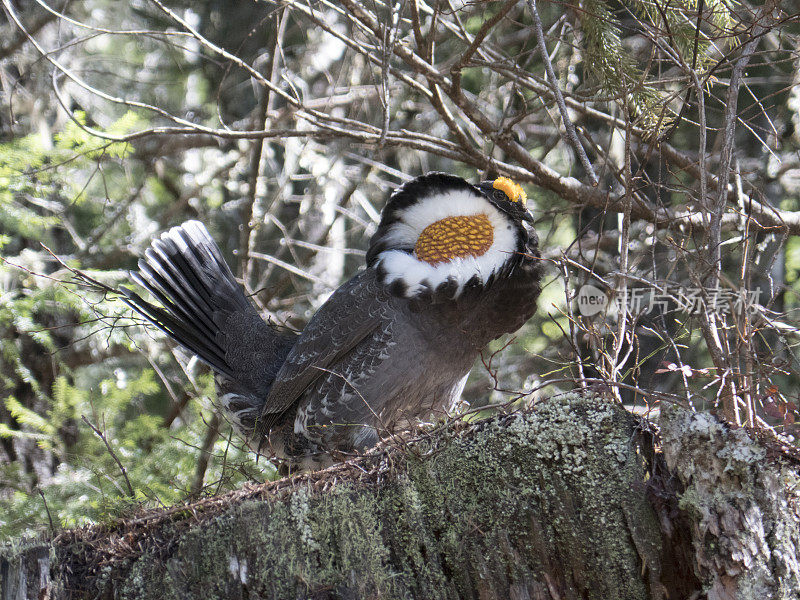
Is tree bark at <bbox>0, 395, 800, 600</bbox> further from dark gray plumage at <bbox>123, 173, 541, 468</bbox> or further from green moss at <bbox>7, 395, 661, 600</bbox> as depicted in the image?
dark gray plumage at <bbox>123, 173, 541, 468</bbox>

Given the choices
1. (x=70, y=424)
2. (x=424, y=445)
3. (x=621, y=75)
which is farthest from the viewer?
(x=70, y=424)

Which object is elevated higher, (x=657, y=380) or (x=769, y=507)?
(x=657, y=380)

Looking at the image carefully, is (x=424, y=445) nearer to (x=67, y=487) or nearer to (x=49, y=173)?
(x=67, y=487)

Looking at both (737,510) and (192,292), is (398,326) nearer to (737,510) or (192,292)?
(192,292)

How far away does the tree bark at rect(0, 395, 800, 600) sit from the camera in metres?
2.01

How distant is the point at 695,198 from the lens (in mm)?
3018

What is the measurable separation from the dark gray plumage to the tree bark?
1.11 m

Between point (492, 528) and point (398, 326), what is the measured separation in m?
1.73

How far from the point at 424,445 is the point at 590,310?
4.91 feet

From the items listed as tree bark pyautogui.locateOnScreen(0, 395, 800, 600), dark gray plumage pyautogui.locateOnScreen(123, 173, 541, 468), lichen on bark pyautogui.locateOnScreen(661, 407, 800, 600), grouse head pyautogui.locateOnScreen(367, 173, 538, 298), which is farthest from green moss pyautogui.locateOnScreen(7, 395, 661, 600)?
grouse head pyautogui.locateOnScreen(367, 173, 538, 298)

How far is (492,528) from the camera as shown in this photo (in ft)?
7.44

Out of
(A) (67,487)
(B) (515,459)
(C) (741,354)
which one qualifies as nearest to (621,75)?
(C) (741,354)

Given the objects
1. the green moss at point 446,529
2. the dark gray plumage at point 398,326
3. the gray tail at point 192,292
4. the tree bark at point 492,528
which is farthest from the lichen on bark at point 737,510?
the gray tail at point 192,292

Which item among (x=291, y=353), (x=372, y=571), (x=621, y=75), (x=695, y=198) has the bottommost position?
(x=372, y=571)
